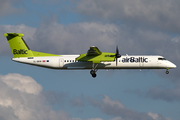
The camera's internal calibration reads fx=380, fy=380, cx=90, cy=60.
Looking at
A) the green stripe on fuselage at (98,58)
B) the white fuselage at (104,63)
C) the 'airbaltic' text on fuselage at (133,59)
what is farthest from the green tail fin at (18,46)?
the 'airbaltic' text on fuselage at (133,59)

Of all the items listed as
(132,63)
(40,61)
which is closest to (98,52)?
(132,63)

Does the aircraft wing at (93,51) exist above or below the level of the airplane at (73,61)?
above

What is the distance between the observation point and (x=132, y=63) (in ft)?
176

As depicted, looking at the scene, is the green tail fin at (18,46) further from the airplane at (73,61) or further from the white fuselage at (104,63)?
the white fuselage at (104,63)

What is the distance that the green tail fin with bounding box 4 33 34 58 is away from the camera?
54156 millimetres

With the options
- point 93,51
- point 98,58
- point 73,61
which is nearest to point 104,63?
point 98,58

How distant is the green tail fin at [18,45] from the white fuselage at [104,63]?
728 millimetres

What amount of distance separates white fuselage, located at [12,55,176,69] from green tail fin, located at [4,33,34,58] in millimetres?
728

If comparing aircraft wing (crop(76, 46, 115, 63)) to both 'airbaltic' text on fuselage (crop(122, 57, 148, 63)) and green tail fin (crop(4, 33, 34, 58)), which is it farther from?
green tail fin (crop(4, 33, 34, 58))

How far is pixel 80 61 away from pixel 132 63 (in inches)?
289

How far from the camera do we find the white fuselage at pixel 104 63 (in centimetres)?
5359

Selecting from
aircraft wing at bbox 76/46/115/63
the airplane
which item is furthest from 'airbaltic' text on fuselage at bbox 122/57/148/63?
aircraft wing at bbox 76/46/115/63

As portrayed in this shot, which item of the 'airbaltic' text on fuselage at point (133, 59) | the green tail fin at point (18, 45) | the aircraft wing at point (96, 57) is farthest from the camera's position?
the green tail fin at point (18, 45)

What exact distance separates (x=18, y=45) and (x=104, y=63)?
1259cm
